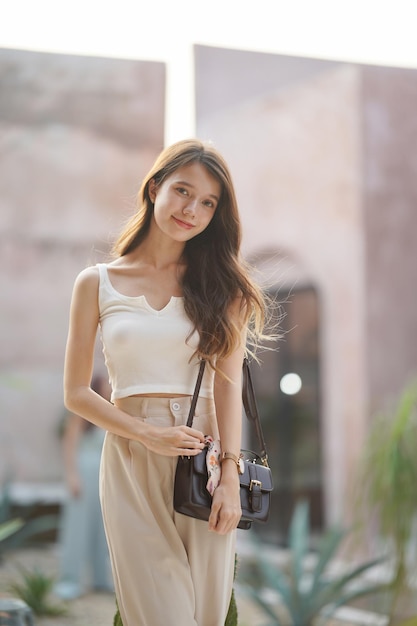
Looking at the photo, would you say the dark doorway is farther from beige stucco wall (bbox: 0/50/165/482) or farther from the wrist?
the wrist

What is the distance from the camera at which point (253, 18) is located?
16.3ft

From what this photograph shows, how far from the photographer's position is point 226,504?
2033mm

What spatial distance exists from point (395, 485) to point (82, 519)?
98.5 inches

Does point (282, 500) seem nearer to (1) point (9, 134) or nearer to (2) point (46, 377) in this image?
(2) point (46, 377)

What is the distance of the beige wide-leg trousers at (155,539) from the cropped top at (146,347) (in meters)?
0.04

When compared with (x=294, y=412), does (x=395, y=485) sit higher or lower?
lower

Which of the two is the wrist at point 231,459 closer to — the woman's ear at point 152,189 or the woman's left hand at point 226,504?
the woman's left hand at point 226,504

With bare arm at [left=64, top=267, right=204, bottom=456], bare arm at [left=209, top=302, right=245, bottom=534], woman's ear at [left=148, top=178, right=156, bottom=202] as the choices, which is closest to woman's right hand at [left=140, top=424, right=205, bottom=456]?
bare arm at [left=64, top=267, right=204, bottom=456]

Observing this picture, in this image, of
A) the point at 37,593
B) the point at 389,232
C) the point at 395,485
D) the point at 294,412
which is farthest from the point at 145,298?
the point at 294,412

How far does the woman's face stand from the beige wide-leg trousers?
0.39 m

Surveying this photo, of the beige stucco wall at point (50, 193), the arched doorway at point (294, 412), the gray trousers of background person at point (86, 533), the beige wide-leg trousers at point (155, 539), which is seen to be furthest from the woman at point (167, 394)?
the arched doorway at point (294, 412)

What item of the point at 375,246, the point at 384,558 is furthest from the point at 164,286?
the point at 375,246

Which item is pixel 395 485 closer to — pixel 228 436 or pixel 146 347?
pixel 228 436

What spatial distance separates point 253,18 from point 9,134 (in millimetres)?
2956
